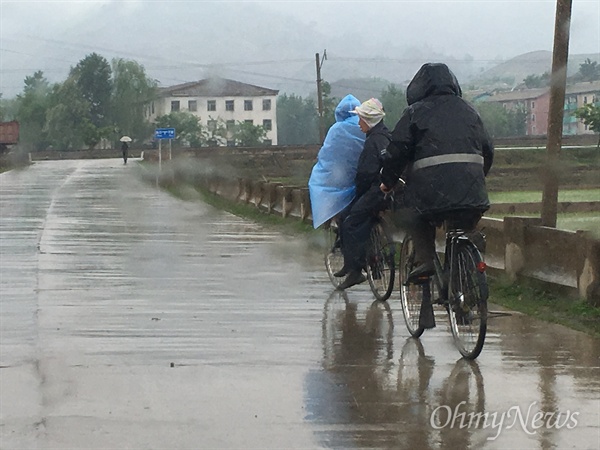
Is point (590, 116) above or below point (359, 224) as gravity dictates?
below

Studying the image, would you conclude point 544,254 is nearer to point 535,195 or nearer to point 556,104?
point 556,104

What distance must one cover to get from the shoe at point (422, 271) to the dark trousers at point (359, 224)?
6.33 feet

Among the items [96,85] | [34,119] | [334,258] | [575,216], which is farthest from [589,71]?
[34,119]

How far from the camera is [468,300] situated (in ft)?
24.9

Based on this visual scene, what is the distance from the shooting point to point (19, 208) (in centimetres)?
2545

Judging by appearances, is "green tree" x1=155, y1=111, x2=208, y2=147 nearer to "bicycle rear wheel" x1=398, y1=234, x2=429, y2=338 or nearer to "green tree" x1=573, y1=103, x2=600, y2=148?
"green tree" x1=573, y1=103, x2=600, y2=148

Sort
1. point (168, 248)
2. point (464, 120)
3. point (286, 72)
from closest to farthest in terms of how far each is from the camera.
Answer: point (464, 120) < point (168, 248) < point (286, 72)

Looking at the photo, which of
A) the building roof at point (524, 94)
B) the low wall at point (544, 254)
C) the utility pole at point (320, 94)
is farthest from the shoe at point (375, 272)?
the utility pole at point (320, 94)

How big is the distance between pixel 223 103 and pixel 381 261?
5221 inches

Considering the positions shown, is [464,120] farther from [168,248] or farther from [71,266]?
[168,248]

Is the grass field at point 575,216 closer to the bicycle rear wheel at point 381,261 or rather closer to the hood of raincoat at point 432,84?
the bicycle rear wheel at point 381,261

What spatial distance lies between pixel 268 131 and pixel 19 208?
109m

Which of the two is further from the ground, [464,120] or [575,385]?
[464,120]

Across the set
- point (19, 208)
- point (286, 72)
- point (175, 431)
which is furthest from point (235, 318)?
point (286, 72)
